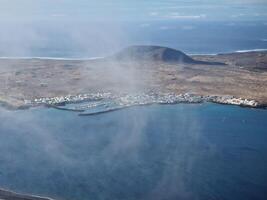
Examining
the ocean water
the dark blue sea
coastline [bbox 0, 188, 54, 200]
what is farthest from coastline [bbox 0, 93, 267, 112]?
the ocean water

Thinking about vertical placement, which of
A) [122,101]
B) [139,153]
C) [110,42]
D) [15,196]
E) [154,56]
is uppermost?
[110,42]

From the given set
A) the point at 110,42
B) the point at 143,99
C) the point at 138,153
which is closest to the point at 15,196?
the point at 138,153

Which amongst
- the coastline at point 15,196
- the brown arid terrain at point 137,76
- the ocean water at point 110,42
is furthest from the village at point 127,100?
the ocean water at point 110,42

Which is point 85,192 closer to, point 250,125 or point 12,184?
point 12,184

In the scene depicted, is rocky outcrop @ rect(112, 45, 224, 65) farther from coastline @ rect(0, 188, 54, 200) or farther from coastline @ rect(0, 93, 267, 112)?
coastline @ rect(0, 188, 54, 200)

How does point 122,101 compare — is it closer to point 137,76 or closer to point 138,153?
point 137,76

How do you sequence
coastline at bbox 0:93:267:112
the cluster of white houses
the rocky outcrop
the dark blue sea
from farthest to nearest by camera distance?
the rocky outcrop, the cluster of white houses, coastline at bbox 0:93:267:112, the dark blue sea
